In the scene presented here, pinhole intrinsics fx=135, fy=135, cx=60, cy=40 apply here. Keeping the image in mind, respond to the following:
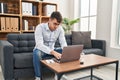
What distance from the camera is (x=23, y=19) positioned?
3699mm

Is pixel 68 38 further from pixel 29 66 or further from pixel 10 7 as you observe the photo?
pixel 10 7

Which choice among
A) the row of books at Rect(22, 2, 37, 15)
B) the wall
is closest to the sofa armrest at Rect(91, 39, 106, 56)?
the wall

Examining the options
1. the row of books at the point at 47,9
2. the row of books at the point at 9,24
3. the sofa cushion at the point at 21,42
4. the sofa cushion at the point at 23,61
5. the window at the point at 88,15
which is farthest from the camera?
the window at the point at 88,15

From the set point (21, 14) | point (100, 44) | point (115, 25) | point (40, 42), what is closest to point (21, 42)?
point (40, 42)

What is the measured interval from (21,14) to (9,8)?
348mm

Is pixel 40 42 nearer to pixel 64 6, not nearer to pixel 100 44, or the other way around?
pixel 100 44

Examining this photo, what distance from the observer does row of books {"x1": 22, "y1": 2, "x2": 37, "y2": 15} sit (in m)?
3.47

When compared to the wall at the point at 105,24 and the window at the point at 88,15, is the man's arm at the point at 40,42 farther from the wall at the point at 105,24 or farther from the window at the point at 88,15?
the window at the point at 88,15

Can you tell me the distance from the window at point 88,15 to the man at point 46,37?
78.6 inches

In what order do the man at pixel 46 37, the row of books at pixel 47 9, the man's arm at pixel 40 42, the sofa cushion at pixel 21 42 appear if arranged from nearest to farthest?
the man at pixel 46 37
the man's arm at pixel 40 42
the sofa cushion at pixel 21 42
the row of books at pixel 47 9

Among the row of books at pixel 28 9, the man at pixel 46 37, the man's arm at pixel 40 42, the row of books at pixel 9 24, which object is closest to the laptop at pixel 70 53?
the man at pixel 46 37

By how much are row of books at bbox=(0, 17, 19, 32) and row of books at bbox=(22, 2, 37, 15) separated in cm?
32

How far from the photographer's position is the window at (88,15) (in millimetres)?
3930

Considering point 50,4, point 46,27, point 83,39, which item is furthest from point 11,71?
point 50,4
